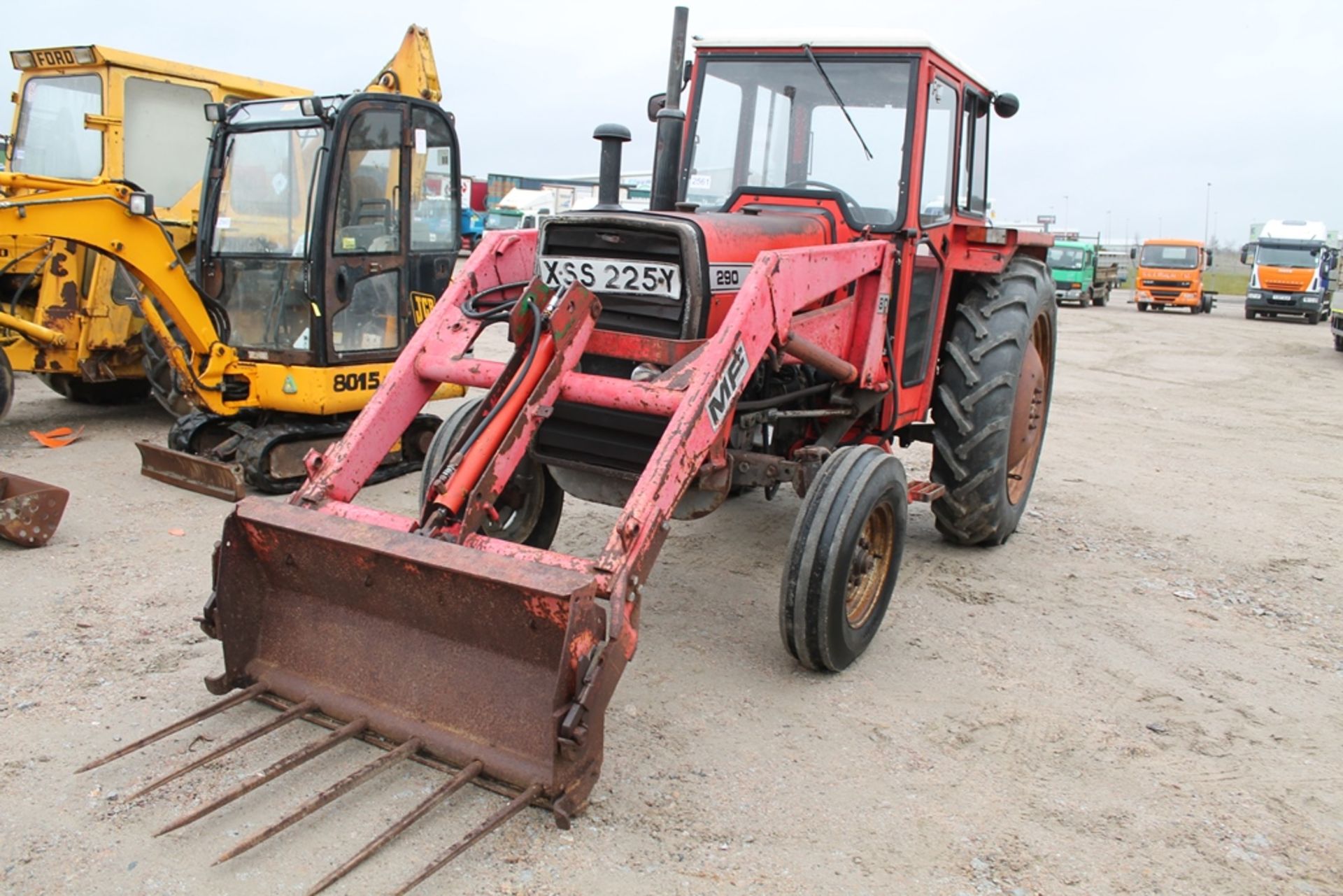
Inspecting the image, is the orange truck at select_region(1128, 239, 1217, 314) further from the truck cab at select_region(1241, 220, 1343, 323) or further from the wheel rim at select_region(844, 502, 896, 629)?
the wheel rim at select_region(844, 502, 896, 629)

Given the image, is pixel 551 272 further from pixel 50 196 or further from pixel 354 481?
pixel 50 196

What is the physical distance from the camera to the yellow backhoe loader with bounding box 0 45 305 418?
8188 millimetres

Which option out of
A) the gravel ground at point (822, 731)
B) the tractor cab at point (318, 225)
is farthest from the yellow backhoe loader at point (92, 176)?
the gravel ground at point (822, 731)

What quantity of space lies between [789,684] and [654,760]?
2.68 ft

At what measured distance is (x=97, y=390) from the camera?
364 inches

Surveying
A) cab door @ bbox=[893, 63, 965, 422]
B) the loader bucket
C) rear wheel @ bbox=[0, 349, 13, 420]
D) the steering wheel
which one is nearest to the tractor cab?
the loader bucket

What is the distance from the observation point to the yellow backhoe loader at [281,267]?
6734mm

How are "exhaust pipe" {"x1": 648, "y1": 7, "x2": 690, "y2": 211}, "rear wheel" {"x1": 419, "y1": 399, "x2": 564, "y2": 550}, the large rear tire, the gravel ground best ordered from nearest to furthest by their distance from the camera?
the gravel ground < "exhaust pipe" {"x1": 648, "y1": 7, "x2": 690, "y2": 211} < "rear wheel" {"x1": 419, "y1": 399, "x2": 564, "y2": 550} < the large rear tire

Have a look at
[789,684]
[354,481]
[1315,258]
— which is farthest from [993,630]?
[1315,258]

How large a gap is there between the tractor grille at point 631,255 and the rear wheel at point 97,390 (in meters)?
6.22

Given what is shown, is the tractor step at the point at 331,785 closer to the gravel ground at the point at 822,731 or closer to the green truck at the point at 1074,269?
the gravel ground at the point at 822,731

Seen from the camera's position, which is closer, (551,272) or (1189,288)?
(551,272)

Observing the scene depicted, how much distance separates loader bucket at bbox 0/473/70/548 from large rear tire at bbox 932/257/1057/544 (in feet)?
14.6

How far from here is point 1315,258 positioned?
2717 cm
